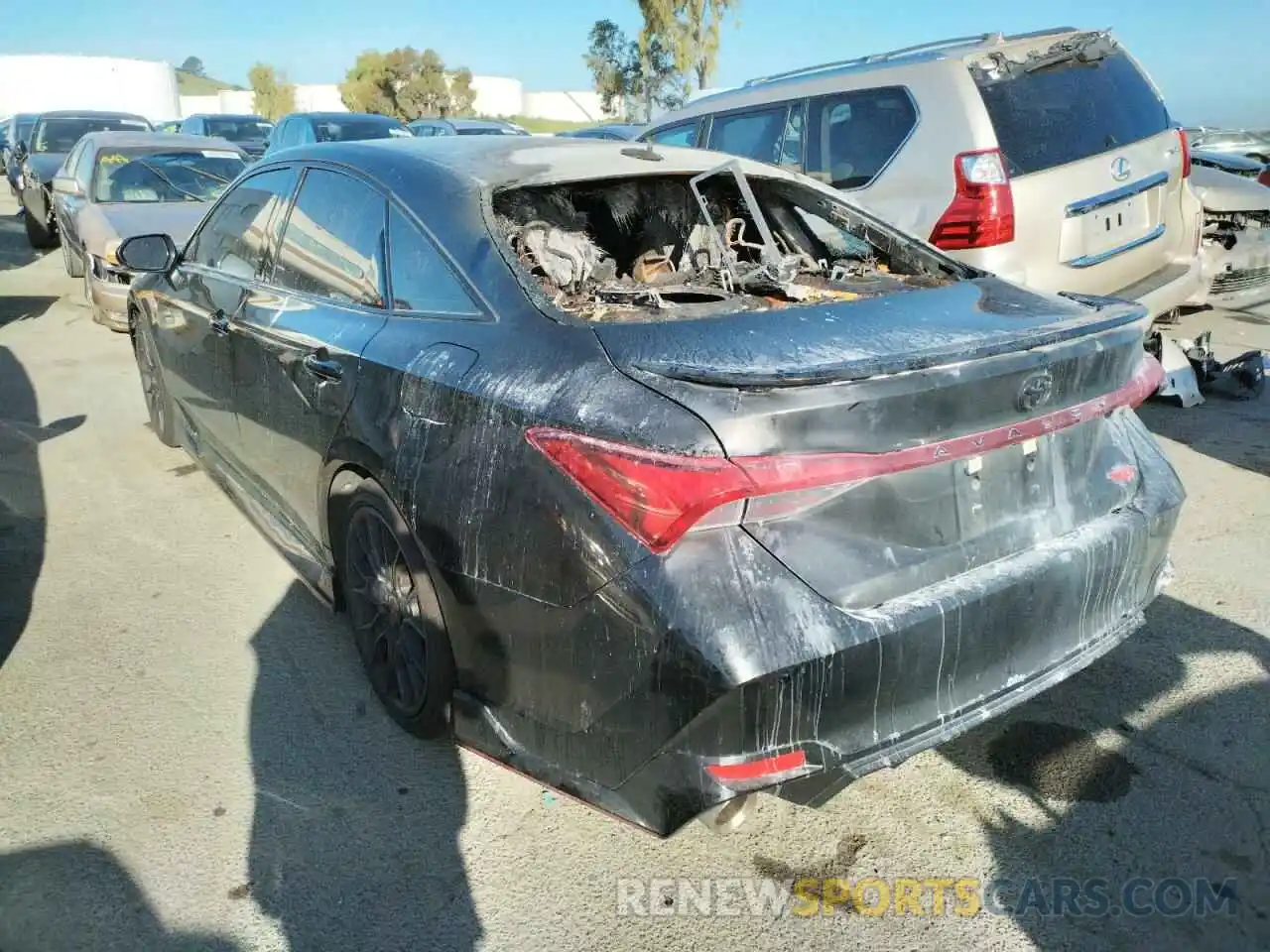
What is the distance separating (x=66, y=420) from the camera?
20.0 feet

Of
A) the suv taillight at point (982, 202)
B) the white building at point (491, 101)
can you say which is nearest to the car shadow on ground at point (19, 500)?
the suv taillight at point (982, 202)

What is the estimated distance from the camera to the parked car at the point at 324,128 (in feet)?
44.1

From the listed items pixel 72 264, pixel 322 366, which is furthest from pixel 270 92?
pixel 322 366

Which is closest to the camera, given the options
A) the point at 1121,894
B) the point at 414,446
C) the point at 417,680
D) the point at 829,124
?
the point at 1121,894

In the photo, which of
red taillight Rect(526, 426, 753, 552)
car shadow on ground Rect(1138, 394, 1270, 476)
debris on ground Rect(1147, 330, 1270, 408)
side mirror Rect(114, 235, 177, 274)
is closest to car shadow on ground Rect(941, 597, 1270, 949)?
red taillight Rect(526, 426, 753, 552)

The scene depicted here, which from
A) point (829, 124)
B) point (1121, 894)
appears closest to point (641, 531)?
point (1121, 894)

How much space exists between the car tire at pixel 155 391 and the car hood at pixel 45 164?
8826 mm

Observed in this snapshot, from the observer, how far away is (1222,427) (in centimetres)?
543

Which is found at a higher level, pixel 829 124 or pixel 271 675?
pixel 829 124

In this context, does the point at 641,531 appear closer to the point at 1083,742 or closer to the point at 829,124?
the point at 1083,742

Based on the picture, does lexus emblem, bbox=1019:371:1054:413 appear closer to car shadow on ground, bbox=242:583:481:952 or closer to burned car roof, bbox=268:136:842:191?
burned car roof, bbox=268:136:842:191

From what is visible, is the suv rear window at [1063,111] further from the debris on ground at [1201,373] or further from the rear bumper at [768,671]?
the rear bumper at [768,671]

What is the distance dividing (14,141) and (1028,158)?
20212mm

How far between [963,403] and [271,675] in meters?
2.38
